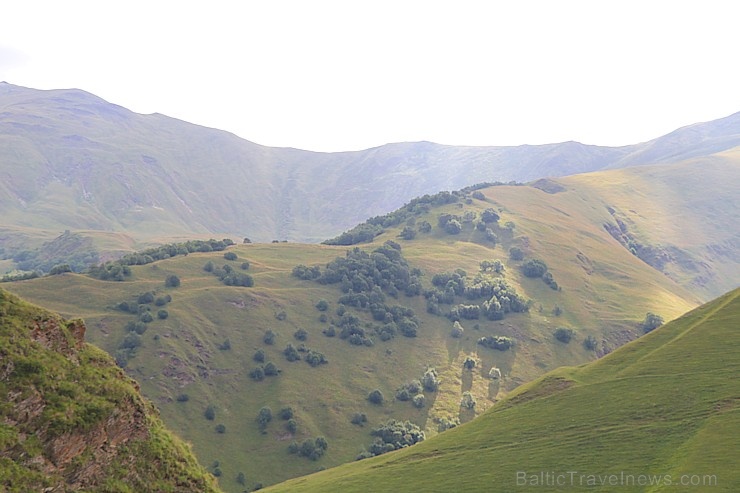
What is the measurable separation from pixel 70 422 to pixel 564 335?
16163cm

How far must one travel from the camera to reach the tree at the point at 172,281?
160m

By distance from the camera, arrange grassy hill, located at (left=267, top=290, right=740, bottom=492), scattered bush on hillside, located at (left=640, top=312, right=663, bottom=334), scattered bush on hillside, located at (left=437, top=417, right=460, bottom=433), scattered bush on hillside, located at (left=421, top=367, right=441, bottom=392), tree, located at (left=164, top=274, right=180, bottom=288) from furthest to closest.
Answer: scattered bush on hillside, located at (left=640, top=312, right=663, bottom=334) < tree, located at (left=164, top=274, right=180, bottom=288) < scattered bush on hillside, located at (left=421, top=367, right=441, bottom=392) < scattered bush on hillside, located at (left=437, top=417, right=460, bottom=433) < grassy hill, located at (left=267, top=290, right=740, bottom=492)

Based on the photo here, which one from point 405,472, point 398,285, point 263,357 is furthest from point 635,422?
point 398,285

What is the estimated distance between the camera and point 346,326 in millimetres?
166750

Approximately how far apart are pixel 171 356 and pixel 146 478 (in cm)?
9645

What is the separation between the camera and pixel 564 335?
17625 cm

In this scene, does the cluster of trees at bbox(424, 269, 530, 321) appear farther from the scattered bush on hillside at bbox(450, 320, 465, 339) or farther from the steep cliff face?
the steep cliff face

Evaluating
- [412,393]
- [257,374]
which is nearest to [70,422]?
[257,374]

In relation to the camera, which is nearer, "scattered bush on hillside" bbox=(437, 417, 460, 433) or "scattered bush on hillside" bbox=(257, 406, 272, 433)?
"scattered bush on hillside" bbox=(257, 406, 272, 433)

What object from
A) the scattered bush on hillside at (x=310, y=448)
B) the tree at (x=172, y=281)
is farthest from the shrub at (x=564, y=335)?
the tree at (x=172, y=281)

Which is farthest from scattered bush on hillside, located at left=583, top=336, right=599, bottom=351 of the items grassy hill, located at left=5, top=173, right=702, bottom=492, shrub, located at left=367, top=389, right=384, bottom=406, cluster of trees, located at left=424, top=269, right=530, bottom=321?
shrub, located at left=367, top=389, right=384, bottom=406

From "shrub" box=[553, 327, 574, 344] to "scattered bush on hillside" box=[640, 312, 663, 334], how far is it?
2785 cm

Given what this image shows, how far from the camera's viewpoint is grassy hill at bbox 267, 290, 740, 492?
181ft

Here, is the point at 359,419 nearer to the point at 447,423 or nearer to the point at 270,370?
the point at 447,423
